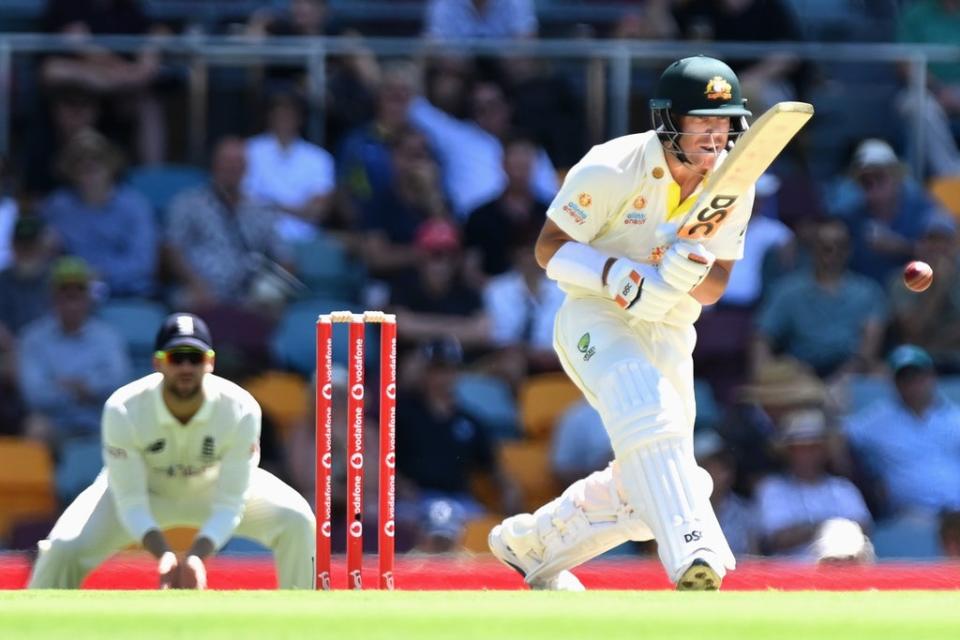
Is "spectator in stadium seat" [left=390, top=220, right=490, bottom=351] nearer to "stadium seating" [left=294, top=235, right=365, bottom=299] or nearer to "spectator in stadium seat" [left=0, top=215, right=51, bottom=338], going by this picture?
"stadium seating" [left=294, top=235, right=365, bottom=299]

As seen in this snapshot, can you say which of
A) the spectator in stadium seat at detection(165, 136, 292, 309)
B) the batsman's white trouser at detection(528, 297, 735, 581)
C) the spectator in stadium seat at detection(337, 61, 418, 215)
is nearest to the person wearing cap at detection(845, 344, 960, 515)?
the spectator in stadium seat at detection(337, 61, 418, 215)

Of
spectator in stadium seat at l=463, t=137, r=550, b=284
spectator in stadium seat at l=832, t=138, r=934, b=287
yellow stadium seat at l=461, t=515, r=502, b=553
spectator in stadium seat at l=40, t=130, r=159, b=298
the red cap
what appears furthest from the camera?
spectator in stadium seat at l=832, t=138, r=934, b=287

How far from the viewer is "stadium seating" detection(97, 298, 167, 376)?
32.3 feet

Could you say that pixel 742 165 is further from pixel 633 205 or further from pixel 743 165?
pixel 633 205

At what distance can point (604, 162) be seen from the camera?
6.24 meters

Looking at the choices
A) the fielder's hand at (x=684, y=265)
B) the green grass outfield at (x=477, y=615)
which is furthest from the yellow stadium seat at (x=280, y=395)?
the green grass outfield at (x=477, y=615)

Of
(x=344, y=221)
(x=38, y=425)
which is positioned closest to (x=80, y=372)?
(x=38, y=425)

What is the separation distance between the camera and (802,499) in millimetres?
9055

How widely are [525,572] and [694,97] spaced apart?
5.30 feet

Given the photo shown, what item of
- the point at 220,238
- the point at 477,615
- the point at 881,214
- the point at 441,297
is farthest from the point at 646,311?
the point at 881,214

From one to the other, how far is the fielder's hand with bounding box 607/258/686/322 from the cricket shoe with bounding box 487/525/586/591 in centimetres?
100

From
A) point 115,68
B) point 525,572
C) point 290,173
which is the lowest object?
point 525,572

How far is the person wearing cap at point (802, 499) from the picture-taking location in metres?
9.01

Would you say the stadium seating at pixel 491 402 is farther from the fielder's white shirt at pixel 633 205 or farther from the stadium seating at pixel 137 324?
the fielder's white shirt at pixel 633 205
